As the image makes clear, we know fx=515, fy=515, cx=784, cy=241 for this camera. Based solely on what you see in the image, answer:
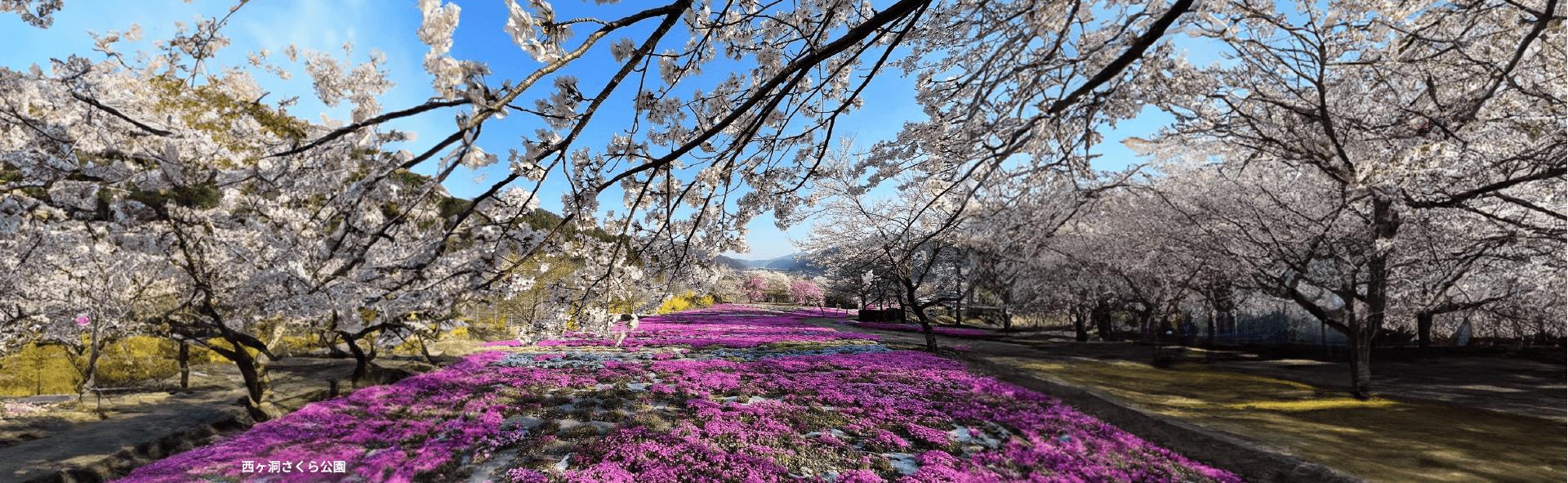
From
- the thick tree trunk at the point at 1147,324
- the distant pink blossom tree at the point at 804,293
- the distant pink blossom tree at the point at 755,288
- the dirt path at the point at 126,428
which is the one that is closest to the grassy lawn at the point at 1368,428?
the thick tree trunk at the point at 1147,324

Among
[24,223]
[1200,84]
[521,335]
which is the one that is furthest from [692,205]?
[1200,84]

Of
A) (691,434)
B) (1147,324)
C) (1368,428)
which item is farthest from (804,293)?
(691,434)

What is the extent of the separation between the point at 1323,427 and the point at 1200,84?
4.51 meters

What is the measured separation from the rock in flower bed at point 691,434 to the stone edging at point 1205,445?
1.25ft

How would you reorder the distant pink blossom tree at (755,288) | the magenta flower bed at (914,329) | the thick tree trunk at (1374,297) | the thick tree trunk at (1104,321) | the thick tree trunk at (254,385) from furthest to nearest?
the distant pink blossom tree at (755,288), the magenta flower bed at (914,329), the thick tree trunk at (1104,321), the thick tree trunk at (1374,297), the thick tree trunk at (254,385)

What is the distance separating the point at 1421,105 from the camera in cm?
676

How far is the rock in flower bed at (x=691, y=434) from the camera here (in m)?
4.82

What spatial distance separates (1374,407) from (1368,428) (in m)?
1.71

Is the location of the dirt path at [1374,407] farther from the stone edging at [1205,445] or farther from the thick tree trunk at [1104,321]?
Answer: the thick tree trunk at [1104,321]

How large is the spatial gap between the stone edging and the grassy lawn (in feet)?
0.88

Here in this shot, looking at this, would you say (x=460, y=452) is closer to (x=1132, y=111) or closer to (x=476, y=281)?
(x=476, y=281)

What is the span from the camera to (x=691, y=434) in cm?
593

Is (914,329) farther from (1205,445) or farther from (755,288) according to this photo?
(755,288)

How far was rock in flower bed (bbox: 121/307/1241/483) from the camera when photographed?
15.8 ft
